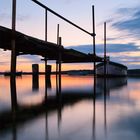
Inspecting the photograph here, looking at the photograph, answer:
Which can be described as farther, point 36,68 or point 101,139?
point 36,68

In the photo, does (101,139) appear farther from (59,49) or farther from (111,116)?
(59,49)

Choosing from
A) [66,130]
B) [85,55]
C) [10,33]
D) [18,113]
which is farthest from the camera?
[85,55]

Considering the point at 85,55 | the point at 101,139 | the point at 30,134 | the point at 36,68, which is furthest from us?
the point at 36,68

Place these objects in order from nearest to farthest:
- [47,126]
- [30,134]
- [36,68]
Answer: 1. [30,134]
2. [47,126]
3. [36,68]

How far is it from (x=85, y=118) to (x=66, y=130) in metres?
1.23

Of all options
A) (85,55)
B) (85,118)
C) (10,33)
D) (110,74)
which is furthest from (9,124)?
(110,74)

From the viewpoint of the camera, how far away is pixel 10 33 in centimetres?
1023

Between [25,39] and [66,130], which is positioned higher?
[25,39]

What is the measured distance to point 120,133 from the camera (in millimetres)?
4258

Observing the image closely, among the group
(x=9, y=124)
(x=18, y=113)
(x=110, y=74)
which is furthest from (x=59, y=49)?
(x=110, y=74)

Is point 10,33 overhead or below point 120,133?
overhead

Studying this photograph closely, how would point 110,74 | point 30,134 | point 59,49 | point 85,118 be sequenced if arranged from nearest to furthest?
point 30,134 → point 85,118 → point 59,49 → point 110,74

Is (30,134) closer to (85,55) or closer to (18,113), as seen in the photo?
(18,113)

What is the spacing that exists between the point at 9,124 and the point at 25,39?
23.3 ft
